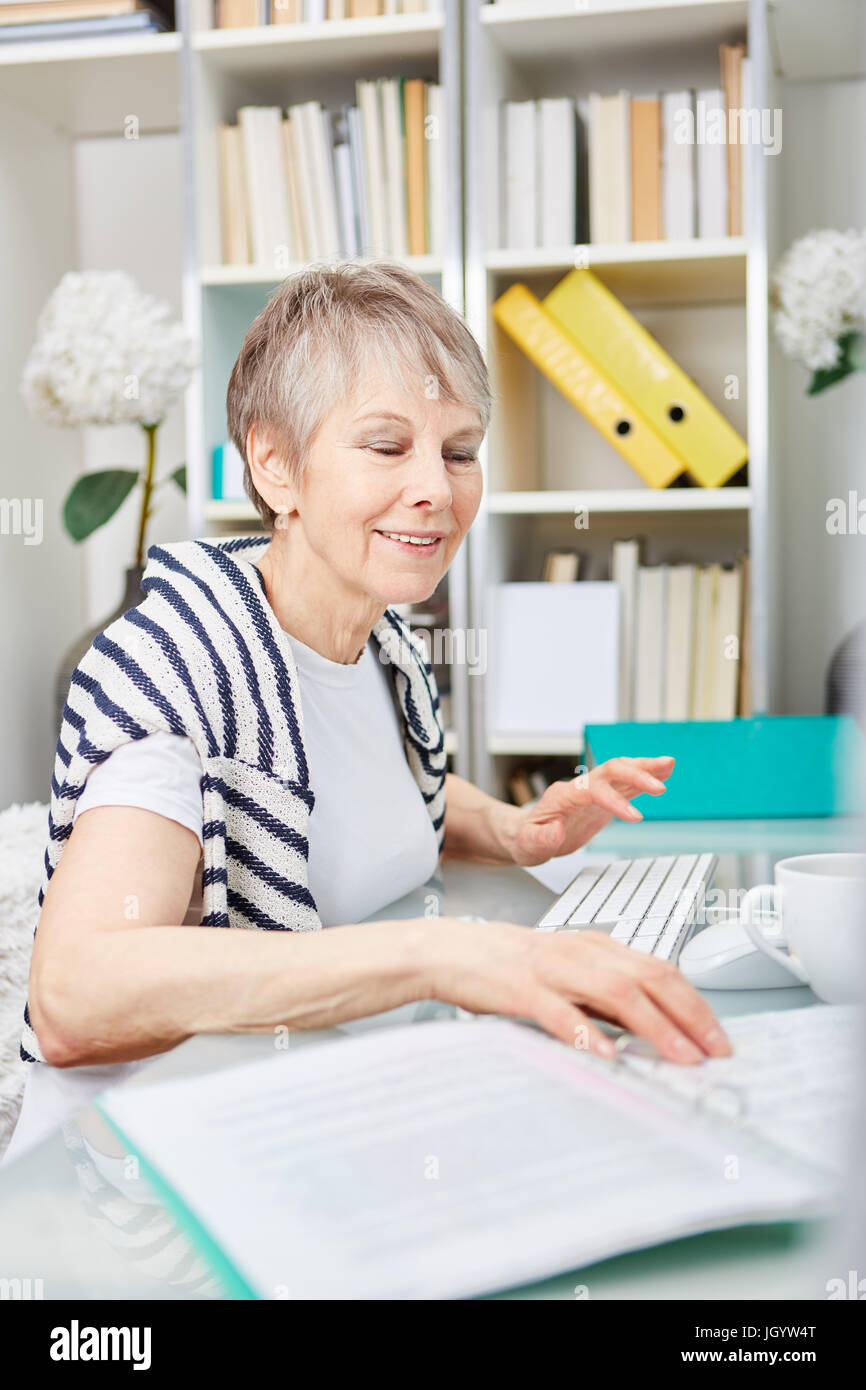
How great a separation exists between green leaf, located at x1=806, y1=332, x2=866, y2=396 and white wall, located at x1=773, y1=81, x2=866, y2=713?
0.20 m

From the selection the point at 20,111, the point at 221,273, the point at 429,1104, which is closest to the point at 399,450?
the point at 429,1104

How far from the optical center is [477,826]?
1.27 meters

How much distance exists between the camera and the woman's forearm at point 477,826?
1246 millimetres

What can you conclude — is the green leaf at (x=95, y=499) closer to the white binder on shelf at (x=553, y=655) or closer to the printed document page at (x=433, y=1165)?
the white binder on shelf at (x=553, y=655)

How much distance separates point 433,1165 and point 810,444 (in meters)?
1.98

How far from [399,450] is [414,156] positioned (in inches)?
47.0

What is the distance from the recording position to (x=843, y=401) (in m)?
2.14

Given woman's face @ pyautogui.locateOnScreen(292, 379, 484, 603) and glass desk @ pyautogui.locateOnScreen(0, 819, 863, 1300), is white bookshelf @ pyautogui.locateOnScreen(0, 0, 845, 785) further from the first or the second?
glass desk @ pyautogui.locateOnScreen(0, 819, 863, 1300)

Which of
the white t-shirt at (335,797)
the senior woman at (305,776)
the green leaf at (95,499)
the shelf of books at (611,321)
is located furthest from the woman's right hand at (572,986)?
the green leaf at (95,499)

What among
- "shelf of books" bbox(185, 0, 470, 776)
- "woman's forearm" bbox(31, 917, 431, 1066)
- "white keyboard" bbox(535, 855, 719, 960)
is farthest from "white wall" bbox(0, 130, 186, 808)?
"woman's forearm" bbox(31, 917, 431, 1066)

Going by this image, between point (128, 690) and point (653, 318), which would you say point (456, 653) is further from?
point (128, 690)

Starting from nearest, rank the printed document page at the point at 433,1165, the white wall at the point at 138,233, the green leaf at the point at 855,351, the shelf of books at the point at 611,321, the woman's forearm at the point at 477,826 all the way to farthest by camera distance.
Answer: the printed document page at the point at 433,1165
the woman's forearm at the point at 477,826
the green leaf at the point at 855,351
the shelf of books at the point at 611,321
the white wall at the point at 138,233

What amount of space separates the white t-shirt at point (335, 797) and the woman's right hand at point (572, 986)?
0.25 meters
